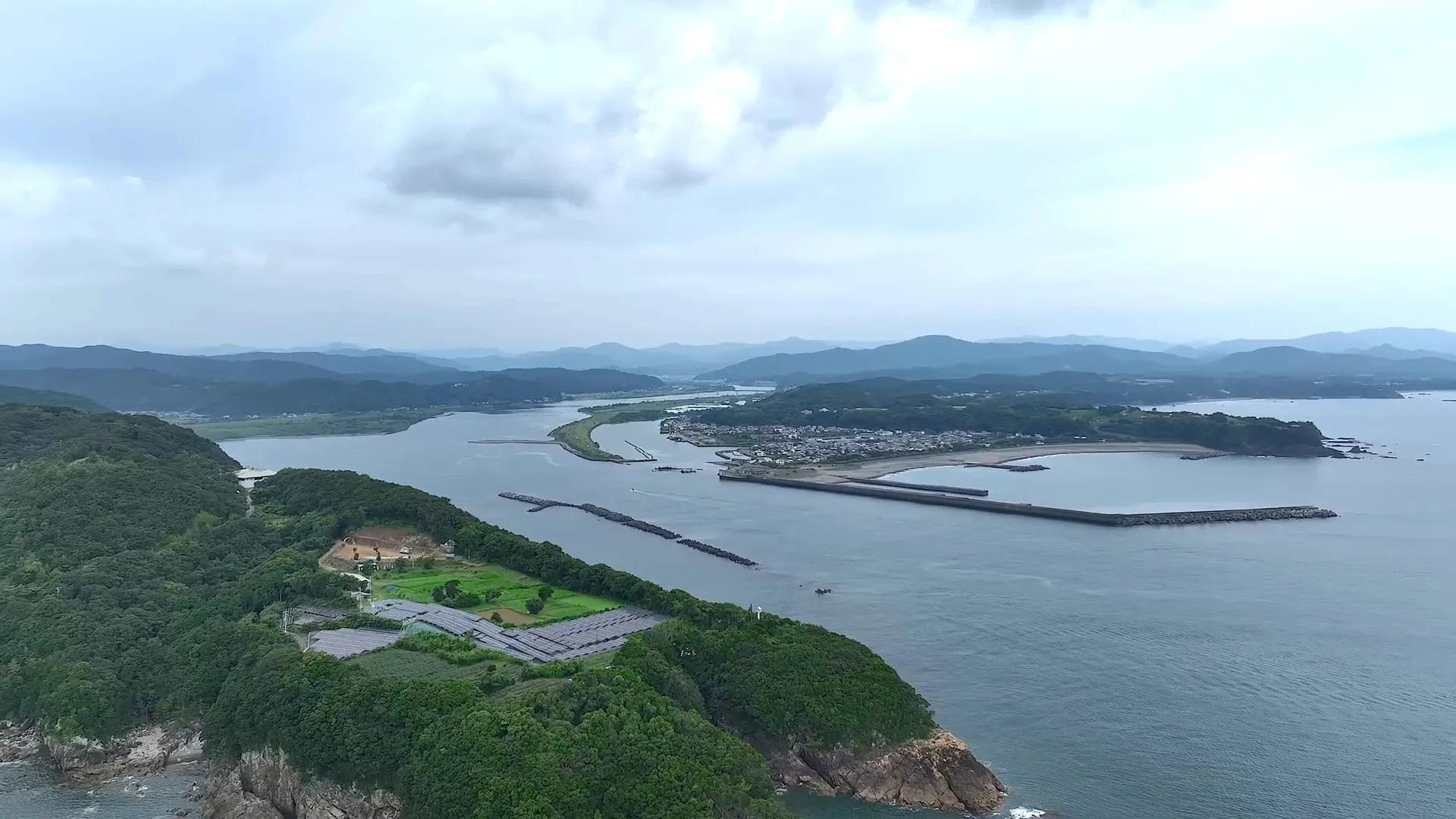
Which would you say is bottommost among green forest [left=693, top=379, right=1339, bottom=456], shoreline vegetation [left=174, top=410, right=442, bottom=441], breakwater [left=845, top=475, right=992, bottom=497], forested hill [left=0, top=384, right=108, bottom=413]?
breakwater [left=845, top=475, right=992, bottom=497]

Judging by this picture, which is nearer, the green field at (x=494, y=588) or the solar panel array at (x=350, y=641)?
the solar panel array at (x=350, y=641)

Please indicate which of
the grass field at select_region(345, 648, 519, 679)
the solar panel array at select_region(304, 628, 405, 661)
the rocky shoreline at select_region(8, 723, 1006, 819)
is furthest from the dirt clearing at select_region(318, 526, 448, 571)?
the grass field at select_region(345, 648, 519, 679)

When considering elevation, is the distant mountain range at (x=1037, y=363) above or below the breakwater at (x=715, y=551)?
above

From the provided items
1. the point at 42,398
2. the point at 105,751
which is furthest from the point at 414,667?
the point at 42,398

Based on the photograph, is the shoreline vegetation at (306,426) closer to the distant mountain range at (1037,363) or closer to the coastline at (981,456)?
the coastline at (981,456)

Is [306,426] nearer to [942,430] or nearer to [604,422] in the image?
[604,422]

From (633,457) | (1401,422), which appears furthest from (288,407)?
(1401,422)

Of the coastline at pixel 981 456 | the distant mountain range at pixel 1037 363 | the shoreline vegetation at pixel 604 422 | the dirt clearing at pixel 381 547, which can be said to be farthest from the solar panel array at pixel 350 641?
the distant mountain range at pixel 1037 363

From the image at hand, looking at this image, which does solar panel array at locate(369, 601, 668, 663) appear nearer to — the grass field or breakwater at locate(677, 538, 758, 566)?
the grass field

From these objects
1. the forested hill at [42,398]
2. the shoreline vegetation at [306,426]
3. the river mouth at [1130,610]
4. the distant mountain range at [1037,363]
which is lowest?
the river mouth at [1130,610]
